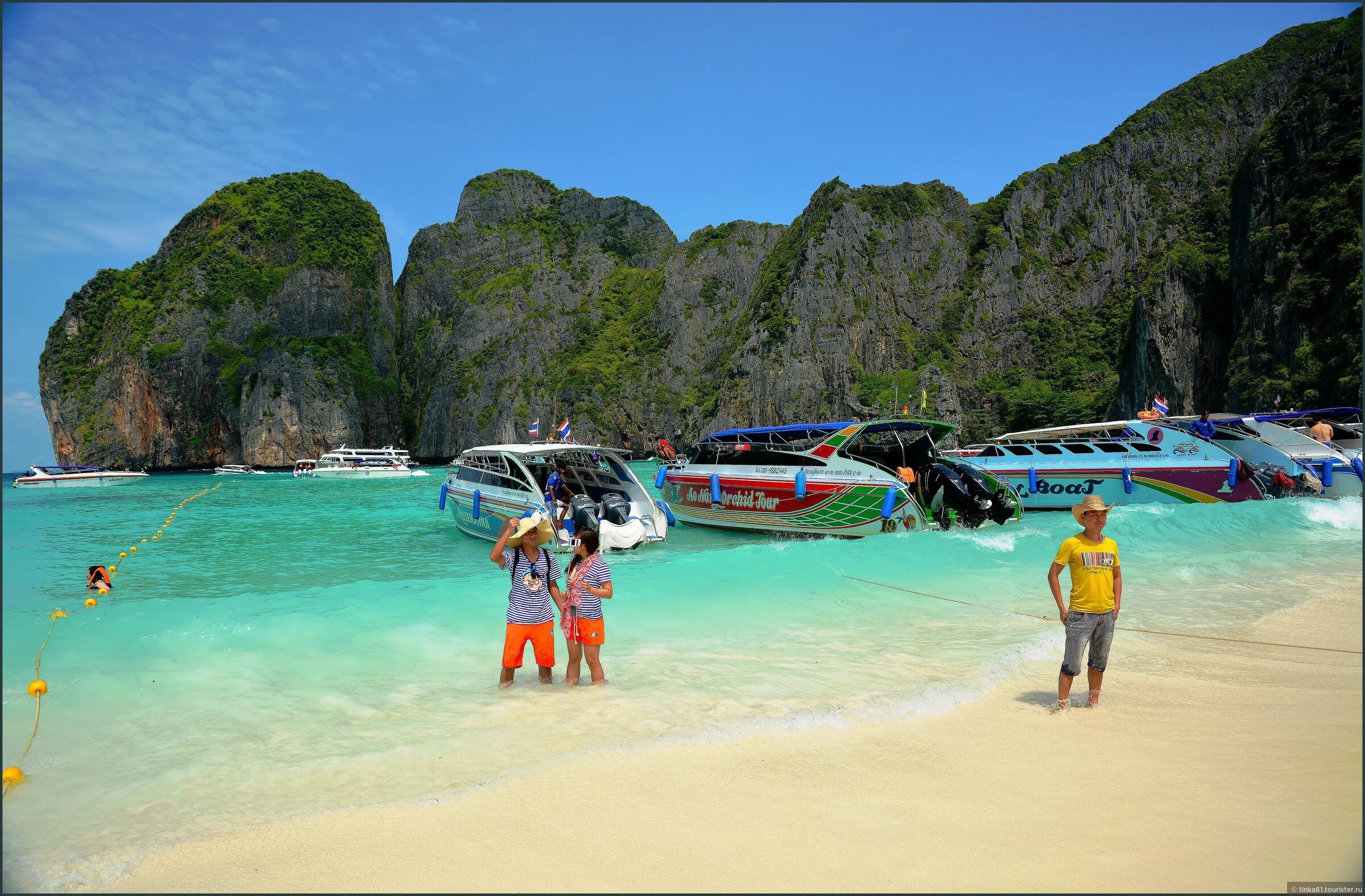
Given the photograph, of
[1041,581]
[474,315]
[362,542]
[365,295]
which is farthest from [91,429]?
[1041,581]

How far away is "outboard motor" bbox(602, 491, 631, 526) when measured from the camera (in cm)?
1673

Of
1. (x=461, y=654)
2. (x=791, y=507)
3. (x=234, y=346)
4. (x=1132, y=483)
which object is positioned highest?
(x=234, y=346)

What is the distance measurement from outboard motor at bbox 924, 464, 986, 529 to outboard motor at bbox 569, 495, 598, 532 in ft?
24.5

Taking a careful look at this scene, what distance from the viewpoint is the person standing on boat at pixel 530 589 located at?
6875 mm

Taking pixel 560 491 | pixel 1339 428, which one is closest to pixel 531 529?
pixel 560 491

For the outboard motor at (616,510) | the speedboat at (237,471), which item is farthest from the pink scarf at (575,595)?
the speedboat at (237,471)

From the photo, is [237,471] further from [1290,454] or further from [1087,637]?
Result: [1087,637]

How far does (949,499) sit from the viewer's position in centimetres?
1702

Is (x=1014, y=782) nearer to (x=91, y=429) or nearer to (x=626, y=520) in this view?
(x=626, y=520)

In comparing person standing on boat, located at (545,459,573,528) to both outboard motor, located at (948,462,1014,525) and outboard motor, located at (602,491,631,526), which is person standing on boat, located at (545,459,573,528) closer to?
outboard motor, located at (602,491,631,526)

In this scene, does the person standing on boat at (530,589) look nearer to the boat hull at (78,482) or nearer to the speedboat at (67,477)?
the speedboat at (67,477)

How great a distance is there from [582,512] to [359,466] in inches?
2227

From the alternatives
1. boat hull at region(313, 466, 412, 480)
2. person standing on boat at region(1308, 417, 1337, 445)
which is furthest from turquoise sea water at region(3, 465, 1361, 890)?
boat hull at region(313, 466, 412, 480)

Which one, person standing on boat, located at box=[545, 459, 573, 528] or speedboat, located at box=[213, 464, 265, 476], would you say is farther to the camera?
speedboat, located at box=[213, 464, 265, 476]
